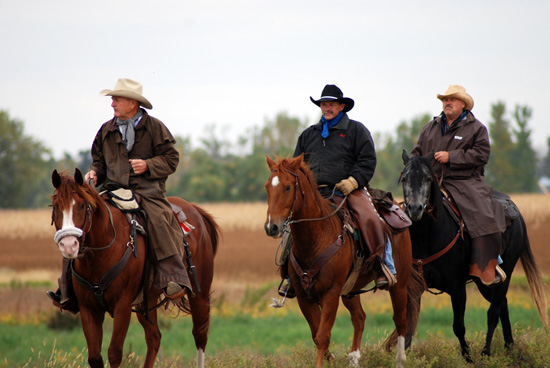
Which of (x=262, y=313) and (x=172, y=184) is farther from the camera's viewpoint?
(x=172, y=184)

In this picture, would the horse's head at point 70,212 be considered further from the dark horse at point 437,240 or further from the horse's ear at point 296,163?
the dark horse at point 437,240

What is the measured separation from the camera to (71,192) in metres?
5.88

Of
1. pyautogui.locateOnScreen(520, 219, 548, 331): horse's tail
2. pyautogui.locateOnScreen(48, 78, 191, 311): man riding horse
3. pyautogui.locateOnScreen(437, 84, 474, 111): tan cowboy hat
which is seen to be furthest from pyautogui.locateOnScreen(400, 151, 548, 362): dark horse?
pyautogui.locateOnScreen(48, 78, 191, 311): man riding horse

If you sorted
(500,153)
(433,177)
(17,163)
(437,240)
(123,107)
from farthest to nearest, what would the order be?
(500,153) < (17,163) < (437,240) < (433,177) < (123,107)

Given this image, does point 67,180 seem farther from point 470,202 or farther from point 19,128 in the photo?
point 19,128

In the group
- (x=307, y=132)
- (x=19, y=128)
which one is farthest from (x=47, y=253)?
(x=19, y=128)

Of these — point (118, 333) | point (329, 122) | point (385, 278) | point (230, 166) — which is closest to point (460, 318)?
point (385, 278)

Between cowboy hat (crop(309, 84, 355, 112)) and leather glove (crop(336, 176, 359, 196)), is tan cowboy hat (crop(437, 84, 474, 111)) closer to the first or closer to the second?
cowboy hat (crop(309, 84, 355, 112))

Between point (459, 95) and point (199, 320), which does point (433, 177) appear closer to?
point (459, 95)

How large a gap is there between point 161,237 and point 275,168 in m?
1.47

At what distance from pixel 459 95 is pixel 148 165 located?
4.71m

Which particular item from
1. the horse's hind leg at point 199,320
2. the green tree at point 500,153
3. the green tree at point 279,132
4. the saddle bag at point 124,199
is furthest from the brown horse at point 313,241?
the green tree at point 279,132

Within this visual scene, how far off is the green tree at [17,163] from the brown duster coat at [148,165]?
173 ft

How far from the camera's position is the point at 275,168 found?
6758mm
